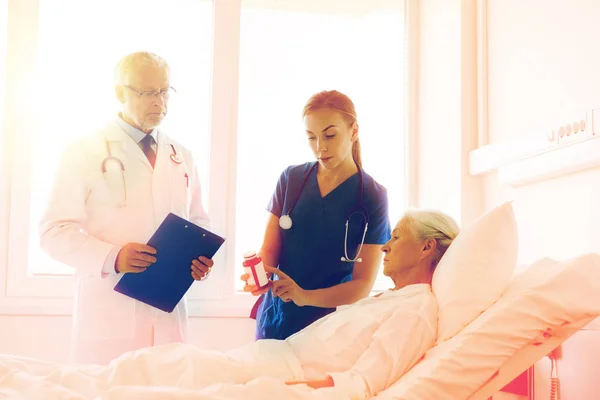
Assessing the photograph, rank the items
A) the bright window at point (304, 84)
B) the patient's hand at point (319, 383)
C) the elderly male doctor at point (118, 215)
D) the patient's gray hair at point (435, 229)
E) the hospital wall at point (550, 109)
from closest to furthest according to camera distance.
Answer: the patient's hand at point (319, 383) → the hospital wall at point (550, 109) → the patient's gray hair at point (435, 229) → the elderly male doctor at point (118, 215) → the bright window at point (304, 84)

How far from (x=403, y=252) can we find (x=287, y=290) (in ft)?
1.18

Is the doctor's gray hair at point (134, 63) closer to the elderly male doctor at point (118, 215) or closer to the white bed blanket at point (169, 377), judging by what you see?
the elderly male doctor at point (118, 215)

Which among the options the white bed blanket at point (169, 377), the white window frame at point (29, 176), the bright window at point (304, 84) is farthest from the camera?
the bright window at point (304, 84)

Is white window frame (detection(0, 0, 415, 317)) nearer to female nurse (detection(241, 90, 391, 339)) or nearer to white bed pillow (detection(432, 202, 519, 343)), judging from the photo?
female nurse (detection(241, 90, 391, 339))

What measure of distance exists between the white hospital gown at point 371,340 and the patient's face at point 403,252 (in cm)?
9

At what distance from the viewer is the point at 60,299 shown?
2.65 meters

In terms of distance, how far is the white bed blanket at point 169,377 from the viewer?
1.35 m

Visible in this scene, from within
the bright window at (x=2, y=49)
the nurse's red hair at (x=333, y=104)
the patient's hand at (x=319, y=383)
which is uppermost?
the bright window at (x=2, y=49)

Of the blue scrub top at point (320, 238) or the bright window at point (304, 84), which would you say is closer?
the blue scrub top at point (320, 238)

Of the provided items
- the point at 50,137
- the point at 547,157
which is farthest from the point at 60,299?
the point at 547,157

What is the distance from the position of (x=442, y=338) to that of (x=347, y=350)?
26 centimetres

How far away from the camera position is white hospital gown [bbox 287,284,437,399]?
1.55 meters

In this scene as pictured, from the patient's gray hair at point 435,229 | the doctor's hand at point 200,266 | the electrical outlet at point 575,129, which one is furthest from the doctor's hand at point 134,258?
the electrical outlet at point 575,129

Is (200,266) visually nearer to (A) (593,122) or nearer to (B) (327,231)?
(B) (327,231)
